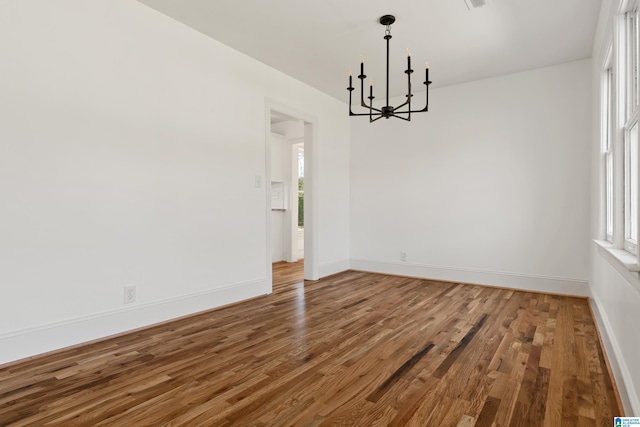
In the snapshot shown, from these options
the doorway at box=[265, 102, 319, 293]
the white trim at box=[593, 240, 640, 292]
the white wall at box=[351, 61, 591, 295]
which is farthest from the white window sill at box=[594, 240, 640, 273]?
the doorway at box=[265, 102, 319, 293]

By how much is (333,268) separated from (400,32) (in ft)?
10.7

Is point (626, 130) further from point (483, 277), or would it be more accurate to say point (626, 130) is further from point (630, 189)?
point (483, 277)

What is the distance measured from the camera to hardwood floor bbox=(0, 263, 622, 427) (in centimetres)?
165

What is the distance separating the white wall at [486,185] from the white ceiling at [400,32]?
0.44m

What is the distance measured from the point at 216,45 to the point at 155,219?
5.96ft

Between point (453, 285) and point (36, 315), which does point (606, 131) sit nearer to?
point (453, 285)

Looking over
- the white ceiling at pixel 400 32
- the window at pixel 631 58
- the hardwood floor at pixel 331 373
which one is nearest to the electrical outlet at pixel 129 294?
the hardwood floor at pixel 331 373

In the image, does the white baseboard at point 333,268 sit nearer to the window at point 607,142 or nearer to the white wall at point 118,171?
the white wall at point 118,171

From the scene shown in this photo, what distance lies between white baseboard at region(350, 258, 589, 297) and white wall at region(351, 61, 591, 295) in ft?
0.04

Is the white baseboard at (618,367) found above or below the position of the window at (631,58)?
below

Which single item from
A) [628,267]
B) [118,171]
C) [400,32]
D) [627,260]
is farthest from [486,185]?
[118,171]

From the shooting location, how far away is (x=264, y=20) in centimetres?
307

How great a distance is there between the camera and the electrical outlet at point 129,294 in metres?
2.75

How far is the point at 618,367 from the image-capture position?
1.92m
